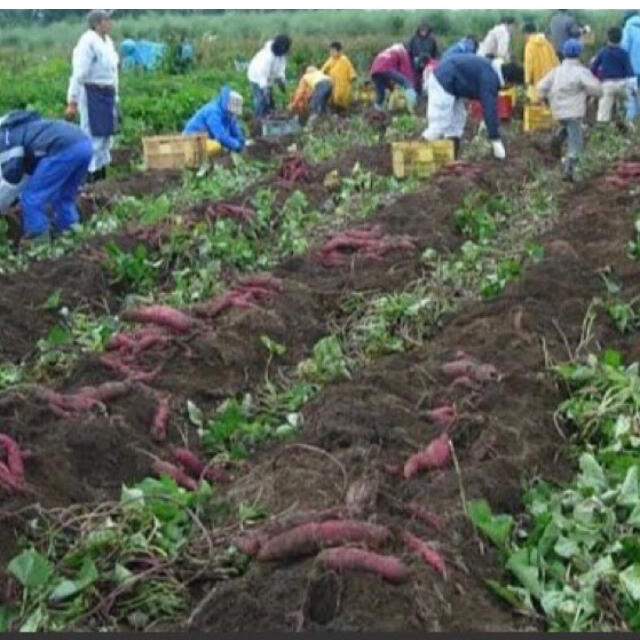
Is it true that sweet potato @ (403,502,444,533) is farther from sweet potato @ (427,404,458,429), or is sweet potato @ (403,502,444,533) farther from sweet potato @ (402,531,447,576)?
sweet potato @ (427,404,458,429)

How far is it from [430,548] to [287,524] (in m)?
0.49

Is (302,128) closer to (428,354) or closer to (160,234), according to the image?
(160,234)

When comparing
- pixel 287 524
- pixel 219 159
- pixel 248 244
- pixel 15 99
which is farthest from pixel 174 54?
pixel 287 524

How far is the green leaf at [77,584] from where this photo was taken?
4422mm

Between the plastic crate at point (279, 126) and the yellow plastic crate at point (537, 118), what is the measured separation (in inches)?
113

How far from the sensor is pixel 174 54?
92.0ft

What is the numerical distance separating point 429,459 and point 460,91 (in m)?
8.48

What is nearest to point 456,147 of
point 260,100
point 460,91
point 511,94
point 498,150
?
point 498,150

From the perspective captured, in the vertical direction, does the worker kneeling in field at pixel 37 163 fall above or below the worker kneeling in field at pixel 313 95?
above

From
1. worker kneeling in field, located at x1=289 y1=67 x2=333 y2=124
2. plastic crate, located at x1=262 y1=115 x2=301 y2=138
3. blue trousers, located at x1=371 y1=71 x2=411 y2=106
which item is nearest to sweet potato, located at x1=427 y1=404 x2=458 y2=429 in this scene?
plastic crate, located at x1=262 y1=115 x2=301 y2=138

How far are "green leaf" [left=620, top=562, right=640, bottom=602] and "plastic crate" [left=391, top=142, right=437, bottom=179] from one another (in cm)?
915

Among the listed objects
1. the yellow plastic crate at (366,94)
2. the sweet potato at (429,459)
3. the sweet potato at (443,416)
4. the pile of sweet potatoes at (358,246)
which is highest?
the sweet potato at (429,459)

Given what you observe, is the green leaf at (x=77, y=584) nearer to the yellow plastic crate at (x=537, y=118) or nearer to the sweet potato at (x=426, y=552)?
the sweet potato at (x=426, y=552)

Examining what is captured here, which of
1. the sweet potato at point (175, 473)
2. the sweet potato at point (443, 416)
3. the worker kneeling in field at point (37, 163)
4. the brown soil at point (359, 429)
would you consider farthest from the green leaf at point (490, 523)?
the worker kneeling in field at point (37, 163)
